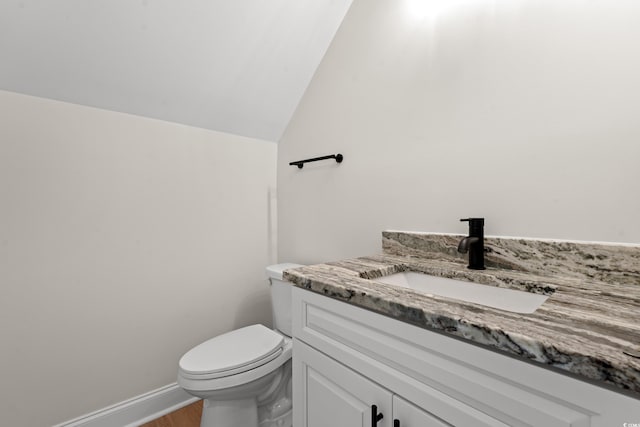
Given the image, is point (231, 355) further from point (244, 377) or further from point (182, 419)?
point (182, 419)

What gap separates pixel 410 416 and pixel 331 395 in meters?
0.25

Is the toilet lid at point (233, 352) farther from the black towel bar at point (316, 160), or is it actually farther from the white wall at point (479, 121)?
the black towel bar at point (316, 160)

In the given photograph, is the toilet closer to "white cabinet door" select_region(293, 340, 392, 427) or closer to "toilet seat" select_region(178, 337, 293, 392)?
"toilet seat" select_region(178, 337, 293, 392)

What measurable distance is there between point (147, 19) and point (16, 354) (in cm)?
148

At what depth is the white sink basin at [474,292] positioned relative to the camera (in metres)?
0.80

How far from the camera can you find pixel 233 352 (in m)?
1.25

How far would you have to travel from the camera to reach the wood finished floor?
143cm

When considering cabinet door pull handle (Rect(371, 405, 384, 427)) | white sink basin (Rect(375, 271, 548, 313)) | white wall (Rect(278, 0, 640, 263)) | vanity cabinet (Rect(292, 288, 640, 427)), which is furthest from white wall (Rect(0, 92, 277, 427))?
cabinet door pull handle (Rect(371, 405, 384, 427))

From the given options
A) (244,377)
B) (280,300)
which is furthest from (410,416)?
(280,300)

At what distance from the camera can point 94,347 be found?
52.2 inches

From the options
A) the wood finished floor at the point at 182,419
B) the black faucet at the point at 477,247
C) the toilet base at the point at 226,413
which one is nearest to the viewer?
the black faucet at the point at 477,247

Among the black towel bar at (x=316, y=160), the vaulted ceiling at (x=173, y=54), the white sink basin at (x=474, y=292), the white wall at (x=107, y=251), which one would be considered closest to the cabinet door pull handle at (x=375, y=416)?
the white sink basin at (x=474, y=292)

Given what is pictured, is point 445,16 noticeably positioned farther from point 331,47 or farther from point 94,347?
point 94,347

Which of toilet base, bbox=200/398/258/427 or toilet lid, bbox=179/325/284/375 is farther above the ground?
toilet lid, bbox=179/325/284/375
